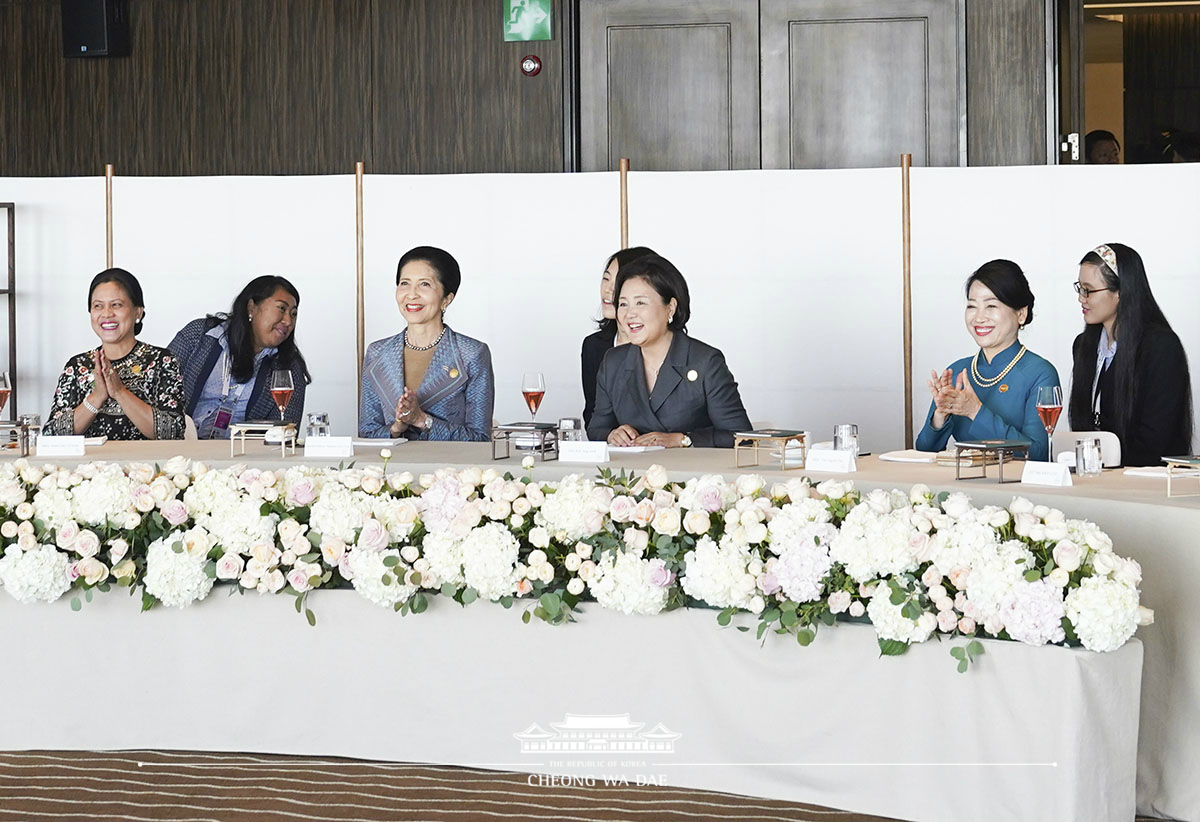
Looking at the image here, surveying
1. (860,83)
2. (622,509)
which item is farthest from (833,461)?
(860,83)

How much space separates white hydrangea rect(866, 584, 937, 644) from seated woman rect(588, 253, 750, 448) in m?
1.69

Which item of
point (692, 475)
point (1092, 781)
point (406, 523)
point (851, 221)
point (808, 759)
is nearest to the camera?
point (1092, 781)

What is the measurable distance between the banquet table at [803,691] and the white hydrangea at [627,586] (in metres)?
0.06

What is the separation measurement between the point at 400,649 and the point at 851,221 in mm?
3348

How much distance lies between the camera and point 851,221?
5.50m

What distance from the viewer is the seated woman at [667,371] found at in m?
4.14

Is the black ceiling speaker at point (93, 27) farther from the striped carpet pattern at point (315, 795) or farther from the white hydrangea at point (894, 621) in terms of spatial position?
the white hydrangea at point (894, 621)

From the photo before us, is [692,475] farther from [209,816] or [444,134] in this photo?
[444,134]

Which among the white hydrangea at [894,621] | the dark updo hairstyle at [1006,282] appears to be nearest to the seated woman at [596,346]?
the dark updo hairstyle at [1006,282]

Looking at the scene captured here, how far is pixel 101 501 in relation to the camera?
2.83 metres

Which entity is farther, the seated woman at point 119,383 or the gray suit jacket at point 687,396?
the seated woman at point 119,383

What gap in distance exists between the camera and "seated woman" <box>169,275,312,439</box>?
16.1 feet

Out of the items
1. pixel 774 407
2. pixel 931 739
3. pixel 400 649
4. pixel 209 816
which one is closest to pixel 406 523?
pixel 400 649

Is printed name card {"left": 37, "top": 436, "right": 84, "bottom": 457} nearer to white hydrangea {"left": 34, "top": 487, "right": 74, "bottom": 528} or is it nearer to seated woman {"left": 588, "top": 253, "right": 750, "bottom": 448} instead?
white hydrangea {"left": 34, "top": 487, "right": 74, "bottom": 528}
